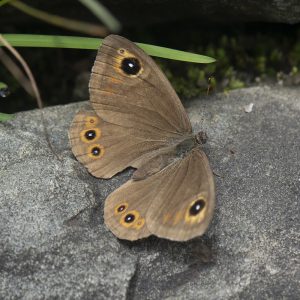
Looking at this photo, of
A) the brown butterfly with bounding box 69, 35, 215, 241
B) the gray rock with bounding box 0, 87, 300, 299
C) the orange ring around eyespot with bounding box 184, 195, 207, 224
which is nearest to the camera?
the orange ring around eyespot with bounding box 184, 195, 207, 224

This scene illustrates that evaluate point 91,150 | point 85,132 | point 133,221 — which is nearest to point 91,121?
point 85,132

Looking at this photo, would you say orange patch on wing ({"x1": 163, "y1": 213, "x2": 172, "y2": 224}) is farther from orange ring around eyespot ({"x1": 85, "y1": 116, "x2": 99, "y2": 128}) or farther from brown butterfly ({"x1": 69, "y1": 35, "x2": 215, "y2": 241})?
orange ring around eyespot ({"x1": 85, "y1": 116, "x2": 99, "y2": 128})

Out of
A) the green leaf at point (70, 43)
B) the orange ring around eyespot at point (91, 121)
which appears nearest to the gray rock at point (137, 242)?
the orange ring around eyespot at point (91, 121)

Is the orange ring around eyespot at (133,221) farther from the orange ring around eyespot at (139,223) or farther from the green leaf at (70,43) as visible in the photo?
the green leaf at (70,43)

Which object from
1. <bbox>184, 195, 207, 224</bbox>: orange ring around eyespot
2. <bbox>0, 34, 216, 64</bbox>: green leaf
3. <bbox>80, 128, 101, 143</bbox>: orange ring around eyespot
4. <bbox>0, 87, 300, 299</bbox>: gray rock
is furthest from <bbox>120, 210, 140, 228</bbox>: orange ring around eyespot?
<bbox>0, 34, 216, 64</bbox>: green leaf

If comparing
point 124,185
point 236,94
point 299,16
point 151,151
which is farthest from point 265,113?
point 124,185

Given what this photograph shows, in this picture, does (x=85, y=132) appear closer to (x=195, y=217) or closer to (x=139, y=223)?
(x=139, y=223)

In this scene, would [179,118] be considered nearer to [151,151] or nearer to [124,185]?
[151,151]

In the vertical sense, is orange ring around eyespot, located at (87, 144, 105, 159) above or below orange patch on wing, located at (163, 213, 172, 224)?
below
